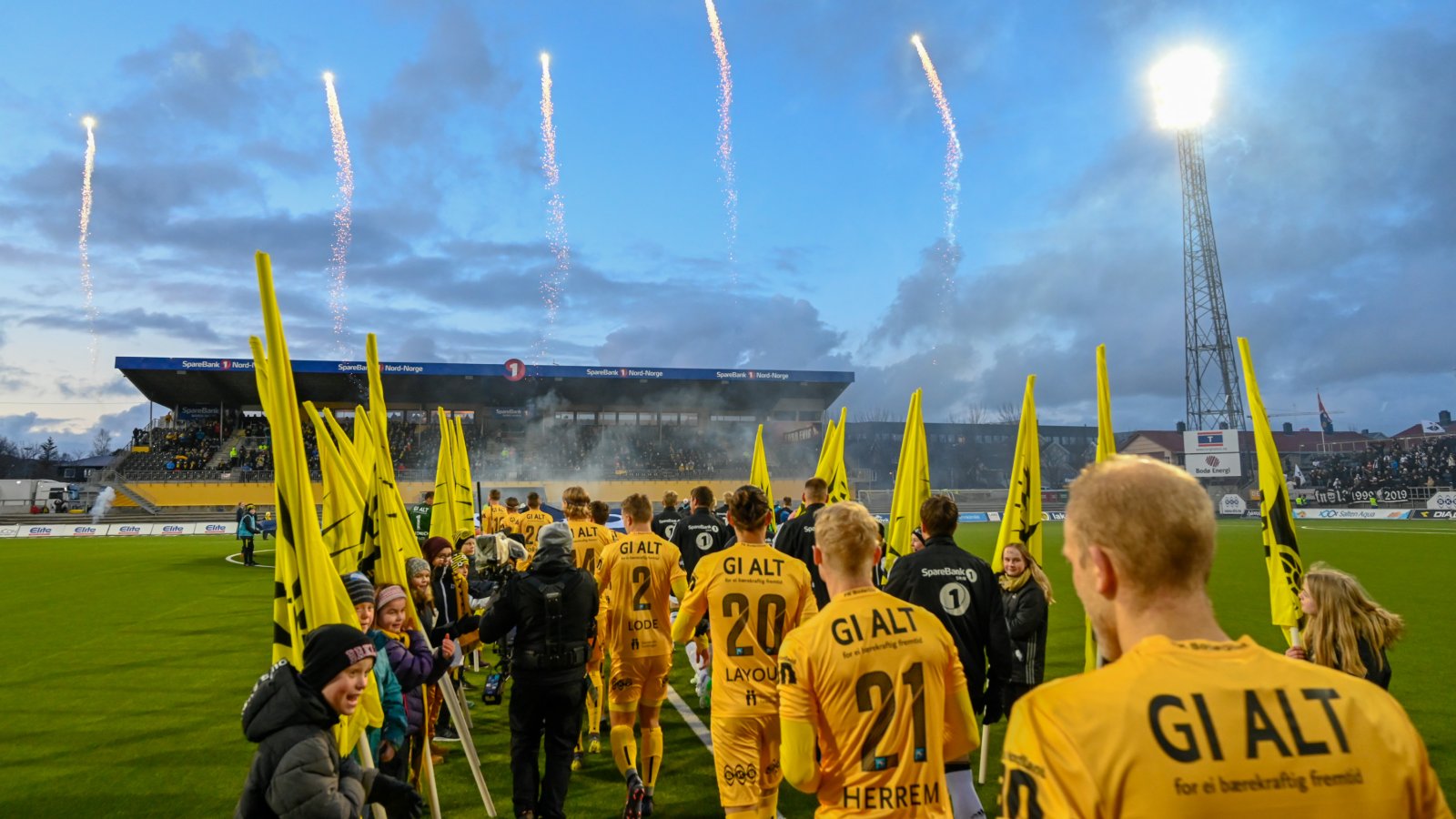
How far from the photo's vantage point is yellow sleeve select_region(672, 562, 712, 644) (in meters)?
5.32

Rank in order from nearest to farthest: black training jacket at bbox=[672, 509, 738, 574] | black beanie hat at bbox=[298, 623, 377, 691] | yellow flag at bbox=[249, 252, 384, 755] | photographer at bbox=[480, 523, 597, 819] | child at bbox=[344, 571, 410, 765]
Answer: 1. black beanie hat at bbox=[298, 623, 377, 691]
2. yellow flag at bbox=[249, 252, 384, 755]
3. child at bbox=[344, 571, 410, 765]
4. photographer at bbox=[480, 523, 597, 819]
5. black training jacket at bbox=[672, 509, 738, 574]

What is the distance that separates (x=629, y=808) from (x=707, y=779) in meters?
1.36

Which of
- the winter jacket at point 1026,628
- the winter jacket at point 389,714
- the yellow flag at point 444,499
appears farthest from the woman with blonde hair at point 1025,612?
the yellow flag at point 444,499

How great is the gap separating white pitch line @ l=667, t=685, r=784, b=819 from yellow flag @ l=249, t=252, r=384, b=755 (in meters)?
4.49

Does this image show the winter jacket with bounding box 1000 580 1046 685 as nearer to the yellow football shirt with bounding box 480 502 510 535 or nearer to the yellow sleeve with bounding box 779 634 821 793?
the yellow sleeve with bounding box 779 634 821 793

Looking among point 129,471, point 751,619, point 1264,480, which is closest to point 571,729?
point 751,619

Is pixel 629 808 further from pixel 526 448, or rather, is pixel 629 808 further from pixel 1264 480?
pixel 526 448

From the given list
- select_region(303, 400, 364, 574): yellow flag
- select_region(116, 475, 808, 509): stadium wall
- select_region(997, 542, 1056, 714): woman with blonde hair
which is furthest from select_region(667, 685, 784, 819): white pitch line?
select_region(116, 475, 808, 509): stadium wall

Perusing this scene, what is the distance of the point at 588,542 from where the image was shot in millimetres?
9297

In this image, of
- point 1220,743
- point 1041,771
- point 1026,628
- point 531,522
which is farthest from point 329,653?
point 531,522

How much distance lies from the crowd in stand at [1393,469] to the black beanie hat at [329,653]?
194 feet

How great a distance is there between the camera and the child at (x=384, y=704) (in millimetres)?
4867

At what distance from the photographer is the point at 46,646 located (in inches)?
515

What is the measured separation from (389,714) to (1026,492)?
5.86m
